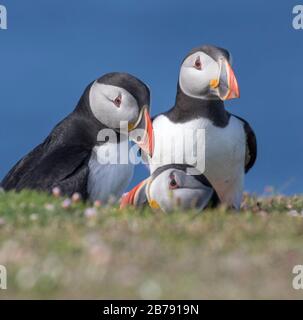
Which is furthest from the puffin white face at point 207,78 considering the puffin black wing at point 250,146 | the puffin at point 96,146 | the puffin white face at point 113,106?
the puffin white face at point 113,106

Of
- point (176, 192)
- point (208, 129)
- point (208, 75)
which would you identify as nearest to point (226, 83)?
point (208, 75)

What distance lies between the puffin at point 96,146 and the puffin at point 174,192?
47cm

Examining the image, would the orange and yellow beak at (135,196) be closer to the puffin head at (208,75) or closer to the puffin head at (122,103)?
the puffin head at (122,103)

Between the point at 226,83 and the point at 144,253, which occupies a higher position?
the point at 226,83

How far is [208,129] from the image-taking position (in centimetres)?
1266

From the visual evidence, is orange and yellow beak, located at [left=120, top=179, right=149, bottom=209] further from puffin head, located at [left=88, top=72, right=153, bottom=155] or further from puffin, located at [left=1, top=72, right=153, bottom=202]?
puffin head, located at [left=88, top=72, right=153, bottom=155]

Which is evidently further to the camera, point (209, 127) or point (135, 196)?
point (209, 127)

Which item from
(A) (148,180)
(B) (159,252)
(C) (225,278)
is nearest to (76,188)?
(A) (148,180)

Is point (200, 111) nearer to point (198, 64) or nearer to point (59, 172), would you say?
point (198, 64)

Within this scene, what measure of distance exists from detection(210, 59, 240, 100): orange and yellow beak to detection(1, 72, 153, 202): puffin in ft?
4.01

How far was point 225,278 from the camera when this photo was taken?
7098 mm

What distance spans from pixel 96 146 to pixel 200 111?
5.91ft

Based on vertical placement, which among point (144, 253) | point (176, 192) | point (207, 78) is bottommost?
point (144, 253)

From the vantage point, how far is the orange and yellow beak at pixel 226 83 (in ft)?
40.4
